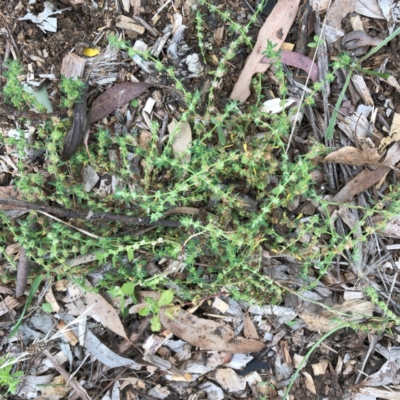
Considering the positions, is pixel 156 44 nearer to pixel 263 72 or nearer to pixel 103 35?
pixel 103 35

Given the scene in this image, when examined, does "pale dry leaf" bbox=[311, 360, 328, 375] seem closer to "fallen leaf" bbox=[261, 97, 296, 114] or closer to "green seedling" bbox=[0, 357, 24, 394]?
"fallen leaf" bbox=[261, 97, 296, 114]

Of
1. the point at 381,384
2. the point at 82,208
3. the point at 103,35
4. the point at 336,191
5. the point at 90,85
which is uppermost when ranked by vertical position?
the point at 103,35

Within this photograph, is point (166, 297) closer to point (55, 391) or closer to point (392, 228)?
point (55, 391)

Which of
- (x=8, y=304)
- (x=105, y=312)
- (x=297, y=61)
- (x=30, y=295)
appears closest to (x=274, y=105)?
(x=297, y=61)

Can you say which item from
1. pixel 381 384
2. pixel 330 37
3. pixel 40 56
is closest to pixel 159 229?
pixel 40 56

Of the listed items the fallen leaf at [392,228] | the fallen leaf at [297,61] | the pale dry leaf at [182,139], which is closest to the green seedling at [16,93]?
the pale dry leaf at [182,139]

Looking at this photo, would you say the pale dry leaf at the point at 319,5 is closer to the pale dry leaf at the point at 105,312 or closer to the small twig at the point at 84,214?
the small twig at the point at 84,214

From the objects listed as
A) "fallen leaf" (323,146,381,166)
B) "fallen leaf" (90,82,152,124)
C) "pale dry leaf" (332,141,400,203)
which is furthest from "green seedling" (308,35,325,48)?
"fallen leaf" (90,82,152,124)
